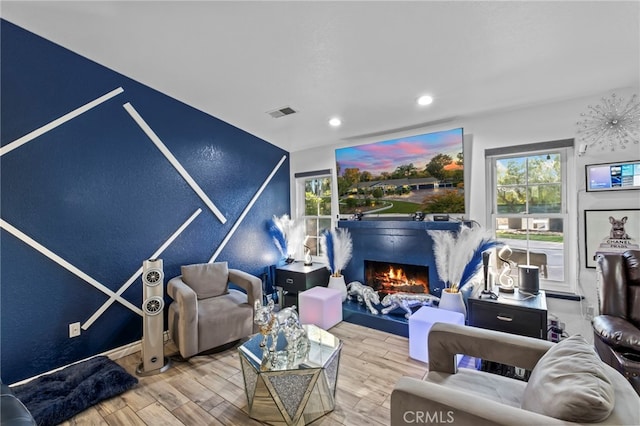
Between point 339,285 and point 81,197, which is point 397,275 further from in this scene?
point 81,197

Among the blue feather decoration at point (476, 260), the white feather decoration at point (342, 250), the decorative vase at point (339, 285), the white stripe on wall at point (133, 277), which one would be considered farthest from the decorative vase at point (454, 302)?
the white stripe on wall at point (133, 277)

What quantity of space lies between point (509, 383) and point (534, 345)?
0.76 feet

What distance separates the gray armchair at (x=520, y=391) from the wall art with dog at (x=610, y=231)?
5.91 ft

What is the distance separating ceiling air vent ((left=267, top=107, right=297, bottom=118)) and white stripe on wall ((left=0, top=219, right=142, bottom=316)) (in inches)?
97.8

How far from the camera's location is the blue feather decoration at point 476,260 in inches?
108

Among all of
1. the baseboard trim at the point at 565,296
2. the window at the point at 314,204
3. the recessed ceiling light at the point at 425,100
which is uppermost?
the recessed ceiling light at the point at 425,100

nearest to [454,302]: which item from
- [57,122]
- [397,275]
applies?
[397,275]

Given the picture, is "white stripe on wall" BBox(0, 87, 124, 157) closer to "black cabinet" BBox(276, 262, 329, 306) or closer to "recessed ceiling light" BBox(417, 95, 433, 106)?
"black cabinet" BBox(276, 262, 329, 306)

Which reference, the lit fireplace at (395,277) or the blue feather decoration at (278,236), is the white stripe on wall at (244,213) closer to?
the blue feather decoration at (278,236)

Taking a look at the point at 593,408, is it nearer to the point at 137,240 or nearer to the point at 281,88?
the point at 281,88

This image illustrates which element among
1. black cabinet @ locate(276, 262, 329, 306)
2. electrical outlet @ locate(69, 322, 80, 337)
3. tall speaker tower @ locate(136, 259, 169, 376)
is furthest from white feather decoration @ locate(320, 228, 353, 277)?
electrical outlet @ locate(69, 322, 80, 337)

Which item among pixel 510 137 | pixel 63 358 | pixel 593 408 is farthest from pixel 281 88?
pixel 63 358

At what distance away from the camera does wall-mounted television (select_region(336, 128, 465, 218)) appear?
3047 millimetres

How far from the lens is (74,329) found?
7.81 ft
